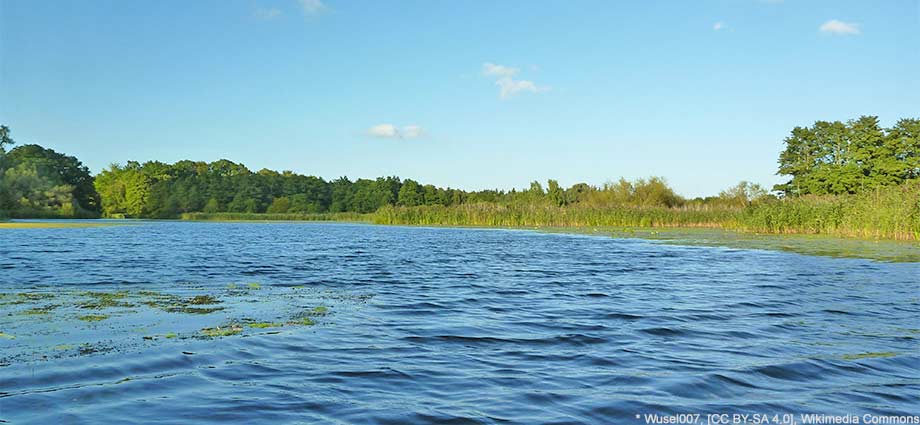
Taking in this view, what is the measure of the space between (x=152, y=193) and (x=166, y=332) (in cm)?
9566

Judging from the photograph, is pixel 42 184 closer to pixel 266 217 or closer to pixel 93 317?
pixel 266 217

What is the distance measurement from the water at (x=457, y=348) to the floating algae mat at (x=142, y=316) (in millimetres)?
49

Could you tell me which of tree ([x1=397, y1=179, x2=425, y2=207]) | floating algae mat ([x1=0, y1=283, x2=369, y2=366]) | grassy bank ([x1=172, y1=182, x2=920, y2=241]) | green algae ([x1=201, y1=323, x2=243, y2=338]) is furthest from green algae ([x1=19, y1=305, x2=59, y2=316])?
tree ([x1=397, y1=179, x2=425, y2=207])

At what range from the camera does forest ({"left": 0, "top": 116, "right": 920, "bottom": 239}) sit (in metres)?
32.6

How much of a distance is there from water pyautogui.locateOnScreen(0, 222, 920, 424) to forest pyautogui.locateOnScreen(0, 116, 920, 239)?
64.7 ft

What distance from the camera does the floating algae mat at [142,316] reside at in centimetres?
680

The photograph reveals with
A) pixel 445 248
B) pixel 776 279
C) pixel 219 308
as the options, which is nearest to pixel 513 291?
pixel 219 308

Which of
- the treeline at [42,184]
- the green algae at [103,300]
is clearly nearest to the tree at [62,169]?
the treeline at [42,184]

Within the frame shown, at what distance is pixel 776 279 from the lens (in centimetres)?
1406

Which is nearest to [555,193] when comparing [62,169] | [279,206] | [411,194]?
[411,194]

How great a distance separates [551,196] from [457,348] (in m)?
62.4

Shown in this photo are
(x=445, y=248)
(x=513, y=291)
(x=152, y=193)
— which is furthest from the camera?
(x=152, y=193)

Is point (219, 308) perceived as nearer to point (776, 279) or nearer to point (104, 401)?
point (104, 401)

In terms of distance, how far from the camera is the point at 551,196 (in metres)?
68.6
